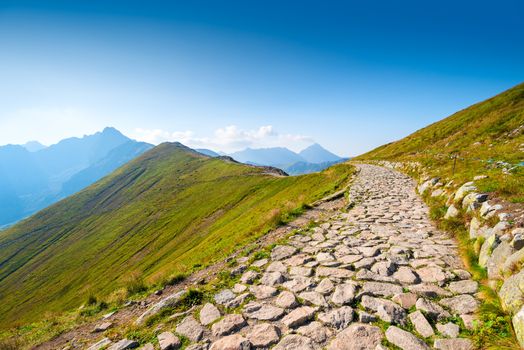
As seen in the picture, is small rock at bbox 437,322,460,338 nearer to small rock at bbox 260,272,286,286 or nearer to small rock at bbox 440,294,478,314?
small rock at bbox 440,294,478,314

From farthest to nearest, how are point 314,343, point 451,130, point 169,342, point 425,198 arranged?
point 451,130 < point 425,198 < point 169,342 < point 314,343

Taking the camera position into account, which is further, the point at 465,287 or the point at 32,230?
the point at 32,230

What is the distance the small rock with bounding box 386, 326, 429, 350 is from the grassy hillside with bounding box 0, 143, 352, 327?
1350 inches

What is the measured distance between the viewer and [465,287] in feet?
18.1

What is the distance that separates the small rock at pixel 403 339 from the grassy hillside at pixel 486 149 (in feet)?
18.6

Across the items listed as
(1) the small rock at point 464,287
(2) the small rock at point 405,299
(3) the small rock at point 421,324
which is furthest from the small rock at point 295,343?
(1) the small rock at point 464,287

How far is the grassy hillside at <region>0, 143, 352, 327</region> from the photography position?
5803 cm

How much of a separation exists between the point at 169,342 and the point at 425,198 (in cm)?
1463

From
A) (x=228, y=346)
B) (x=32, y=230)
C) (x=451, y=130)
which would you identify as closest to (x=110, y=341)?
(x=228, y=346)

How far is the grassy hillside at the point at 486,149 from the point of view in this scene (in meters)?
9.38

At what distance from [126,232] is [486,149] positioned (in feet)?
416

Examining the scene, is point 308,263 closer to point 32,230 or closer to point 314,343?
point 314,343

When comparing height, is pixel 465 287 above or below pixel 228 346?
above

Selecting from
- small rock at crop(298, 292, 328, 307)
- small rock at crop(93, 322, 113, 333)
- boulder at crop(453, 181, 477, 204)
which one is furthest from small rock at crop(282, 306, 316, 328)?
boulder at crop(453, 181, 477, 204)
